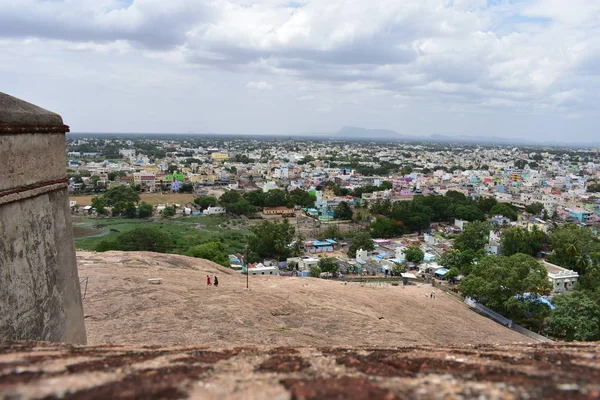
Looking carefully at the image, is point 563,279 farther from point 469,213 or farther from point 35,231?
point 35,231

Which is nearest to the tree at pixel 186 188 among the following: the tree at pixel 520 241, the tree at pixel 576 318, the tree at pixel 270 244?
the tree at pixel 270 244

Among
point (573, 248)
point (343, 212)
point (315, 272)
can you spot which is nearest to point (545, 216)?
point (343, 212)

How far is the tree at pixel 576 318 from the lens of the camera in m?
15.9

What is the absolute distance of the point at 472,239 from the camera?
106ft

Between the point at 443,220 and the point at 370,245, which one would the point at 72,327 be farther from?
the point at 443,220

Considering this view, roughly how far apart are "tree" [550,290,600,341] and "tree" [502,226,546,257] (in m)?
13.5

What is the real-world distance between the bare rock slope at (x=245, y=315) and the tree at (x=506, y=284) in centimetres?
420

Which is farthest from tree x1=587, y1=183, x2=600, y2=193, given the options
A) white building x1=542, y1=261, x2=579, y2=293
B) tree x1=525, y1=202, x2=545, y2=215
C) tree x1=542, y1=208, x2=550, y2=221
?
white building x1=542, y1=261, x2=579, y2=293

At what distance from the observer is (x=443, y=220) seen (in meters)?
46.2

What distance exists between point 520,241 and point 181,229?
2744cm

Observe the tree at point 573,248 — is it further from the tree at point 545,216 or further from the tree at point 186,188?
the tree at point 186,188

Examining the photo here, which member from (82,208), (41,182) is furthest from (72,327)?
(82,208)

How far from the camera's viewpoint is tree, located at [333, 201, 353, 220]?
1825 inches

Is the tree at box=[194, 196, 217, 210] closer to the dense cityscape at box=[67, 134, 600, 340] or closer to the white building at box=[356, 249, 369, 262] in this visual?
the dense cityscape at box=[67, 134, 600, 340]
